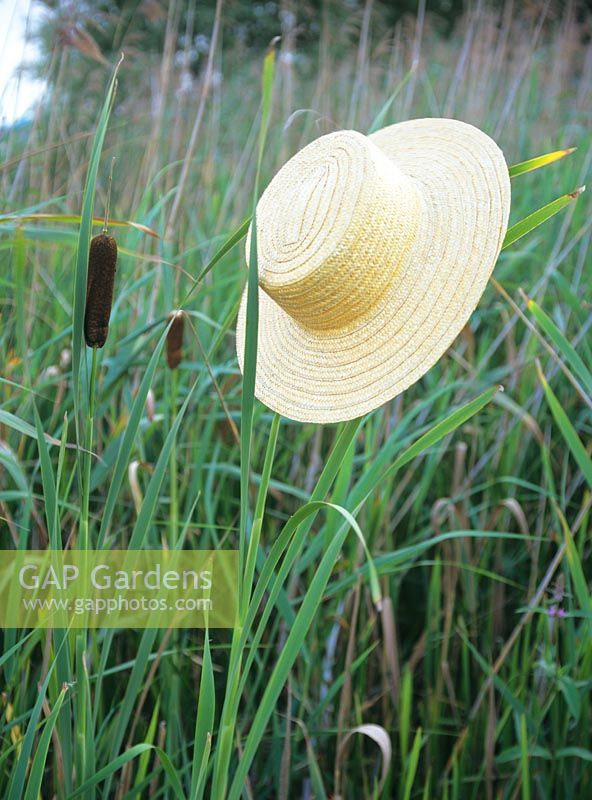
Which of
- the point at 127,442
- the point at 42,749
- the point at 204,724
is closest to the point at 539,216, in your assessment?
the point at 127,442

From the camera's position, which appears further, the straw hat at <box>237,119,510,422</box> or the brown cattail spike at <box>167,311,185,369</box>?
the brown cattail spike at <box>167,311,185,369</box>

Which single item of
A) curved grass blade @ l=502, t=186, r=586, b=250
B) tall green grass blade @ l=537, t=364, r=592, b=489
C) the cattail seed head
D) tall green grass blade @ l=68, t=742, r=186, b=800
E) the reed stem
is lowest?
tall green grass blade @ l=68, t=742, r=186, b=800

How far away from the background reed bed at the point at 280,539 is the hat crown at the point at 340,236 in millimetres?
90

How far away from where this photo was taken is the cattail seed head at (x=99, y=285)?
0.79 meters

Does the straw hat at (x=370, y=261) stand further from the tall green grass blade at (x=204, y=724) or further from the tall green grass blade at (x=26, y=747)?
the tall green grass blade at (x=26, y=747)

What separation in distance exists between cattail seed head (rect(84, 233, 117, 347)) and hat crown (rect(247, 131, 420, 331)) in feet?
0.62

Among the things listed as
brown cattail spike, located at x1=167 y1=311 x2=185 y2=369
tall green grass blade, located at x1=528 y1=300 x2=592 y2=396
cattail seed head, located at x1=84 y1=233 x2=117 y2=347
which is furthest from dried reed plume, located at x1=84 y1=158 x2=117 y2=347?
tall green grass blade, located at x1=528 y1=300 x2=592 y2=396

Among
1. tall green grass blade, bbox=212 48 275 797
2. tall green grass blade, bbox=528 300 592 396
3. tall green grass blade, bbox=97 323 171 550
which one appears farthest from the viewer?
tall green grass blade, bbox=528 300 592 396

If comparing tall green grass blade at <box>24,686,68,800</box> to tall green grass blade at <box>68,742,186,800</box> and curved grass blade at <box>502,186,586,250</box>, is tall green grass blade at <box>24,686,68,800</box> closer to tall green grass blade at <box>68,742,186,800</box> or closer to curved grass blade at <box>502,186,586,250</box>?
tall green grass blade at <box>68,742,186,800</box>

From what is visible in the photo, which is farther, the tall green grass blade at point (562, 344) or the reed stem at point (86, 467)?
the tall green grass blade at point (562, 344)

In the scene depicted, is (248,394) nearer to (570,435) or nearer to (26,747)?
(26,747)

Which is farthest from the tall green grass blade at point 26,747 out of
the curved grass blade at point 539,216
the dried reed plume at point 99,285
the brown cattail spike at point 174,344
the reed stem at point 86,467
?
the curved grass blade at point 539,216

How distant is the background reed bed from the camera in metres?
0.85

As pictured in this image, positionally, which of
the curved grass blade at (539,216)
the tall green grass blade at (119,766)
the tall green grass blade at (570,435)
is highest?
the curved grass blade at (539,216)
